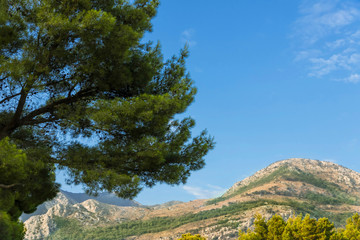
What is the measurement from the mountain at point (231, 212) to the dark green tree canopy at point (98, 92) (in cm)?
10100

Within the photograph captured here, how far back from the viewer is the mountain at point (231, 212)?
118 m

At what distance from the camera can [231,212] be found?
12912cm

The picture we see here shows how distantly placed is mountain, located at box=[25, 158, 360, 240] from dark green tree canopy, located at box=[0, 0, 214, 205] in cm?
10100

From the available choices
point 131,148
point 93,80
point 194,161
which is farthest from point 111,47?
point 194,161

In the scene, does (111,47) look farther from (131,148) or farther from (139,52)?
(131,148)

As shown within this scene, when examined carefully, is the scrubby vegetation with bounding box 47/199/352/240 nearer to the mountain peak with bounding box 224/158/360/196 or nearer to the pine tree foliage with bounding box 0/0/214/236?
the mountain peak with bounding box 224/158/360/196

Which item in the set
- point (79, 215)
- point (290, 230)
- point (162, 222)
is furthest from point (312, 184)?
point (290, 230)

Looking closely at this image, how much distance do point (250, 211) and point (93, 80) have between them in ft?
388

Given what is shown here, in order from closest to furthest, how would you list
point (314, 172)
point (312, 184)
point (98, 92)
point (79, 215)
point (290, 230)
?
1. point (98, 92)
2. point (290, 230)
3. point (79, 215)
4. point (312, 184)
5. point (314, 172)

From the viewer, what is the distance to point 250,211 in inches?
4727

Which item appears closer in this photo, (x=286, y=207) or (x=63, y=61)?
(x=63, y=61)

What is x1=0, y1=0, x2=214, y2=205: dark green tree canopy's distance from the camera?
8.91 meters

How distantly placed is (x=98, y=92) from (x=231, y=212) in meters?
126

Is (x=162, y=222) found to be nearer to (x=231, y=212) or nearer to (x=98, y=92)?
(x=231, y=212)
